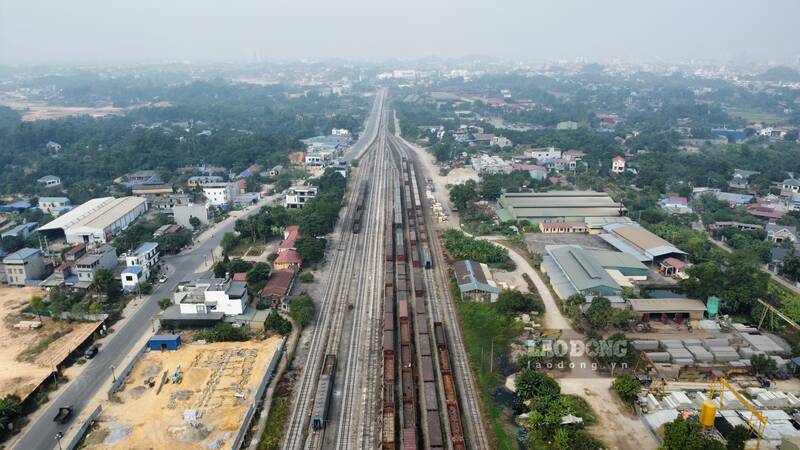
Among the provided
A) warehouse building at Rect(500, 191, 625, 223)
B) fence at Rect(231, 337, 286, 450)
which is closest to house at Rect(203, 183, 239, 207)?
warehouse building at Rect(500, 191, 625, 223)

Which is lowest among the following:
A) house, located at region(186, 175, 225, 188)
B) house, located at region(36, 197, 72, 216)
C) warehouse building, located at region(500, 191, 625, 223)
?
house, located at region(36, 197, 72, 216)

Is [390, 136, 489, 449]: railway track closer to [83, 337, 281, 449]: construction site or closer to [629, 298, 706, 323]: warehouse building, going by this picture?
[83, 337, 281, 449]: construction site

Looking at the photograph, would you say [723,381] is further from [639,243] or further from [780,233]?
[780,233]

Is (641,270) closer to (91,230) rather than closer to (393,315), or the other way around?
(393,315)

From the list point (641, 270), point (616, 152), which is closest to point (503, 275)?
point (641, 270)

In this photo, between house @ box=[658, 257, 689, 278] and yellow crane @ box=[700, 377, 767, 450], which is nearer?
yellow crane @ box=[700, 377, 767, 450]

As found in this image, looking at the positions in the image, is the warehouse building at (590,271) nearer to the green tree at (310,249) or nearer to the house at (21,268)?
the green tree at (310,249)
